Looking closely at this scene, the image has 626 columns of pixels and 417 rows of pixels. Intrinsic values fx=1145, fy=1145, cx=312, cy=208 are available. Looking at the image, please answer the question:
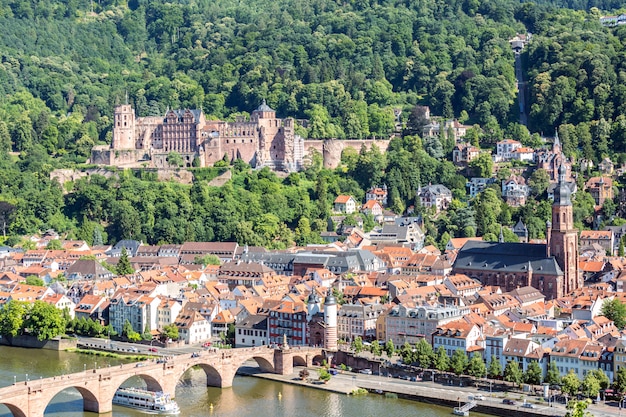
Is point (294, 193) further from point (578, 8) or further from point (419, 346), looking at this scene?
point (578, 8)

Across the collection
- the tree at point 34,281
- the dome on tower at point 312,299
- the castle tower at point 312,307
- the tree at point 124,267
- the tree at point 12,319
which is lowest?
the tree at point 12,319

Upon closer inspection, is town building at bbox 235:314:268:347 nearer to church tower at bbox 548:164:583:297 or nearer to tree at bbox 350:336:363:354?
tree at bbox 350:336:363:354

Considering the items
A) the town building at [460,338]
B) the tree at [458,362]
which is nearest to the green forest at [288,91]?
the town building at [460,338]

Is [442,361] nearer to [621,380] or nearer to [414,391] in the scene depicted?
[414,391]

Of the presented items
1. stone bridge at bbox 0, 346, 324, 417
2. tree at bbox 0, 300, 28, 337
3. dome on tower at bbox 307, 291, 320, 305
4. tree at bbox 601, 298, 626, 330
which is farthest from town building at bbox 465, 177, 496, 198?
tree at bbox 0, 300, 28, 337

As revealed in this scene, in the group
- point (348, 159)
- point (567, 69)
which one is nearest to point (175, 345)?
point (348, 159)

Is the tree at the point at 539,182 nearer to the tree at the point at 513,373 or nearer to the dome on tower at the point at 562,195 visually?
the dome on tower at the point at 562,195
